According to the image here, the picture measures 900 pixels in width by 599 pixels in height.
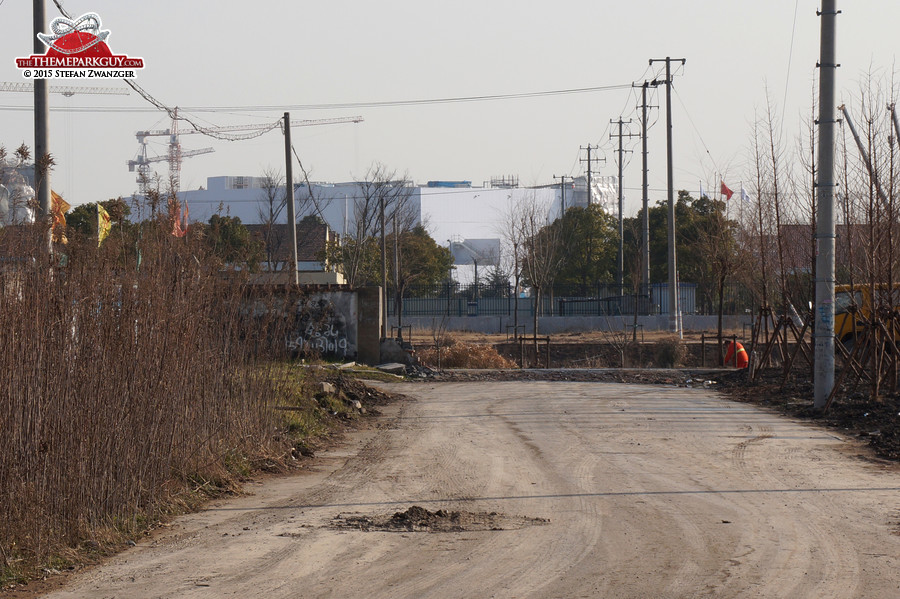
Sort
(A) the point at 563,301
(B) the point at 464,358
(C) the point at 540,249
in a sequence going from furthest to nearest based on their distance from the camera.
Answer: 1. (C) the point at 540,249
2. (A) the point at 563,301
3. (B) the point at 464,358

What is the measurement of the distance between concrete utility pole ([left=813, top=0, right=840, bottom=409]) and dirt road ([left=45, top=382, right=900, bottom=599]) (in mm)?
2569

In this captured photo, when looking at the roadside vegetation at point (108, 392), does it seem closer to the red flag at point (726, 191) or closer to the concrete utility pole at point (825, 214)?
the concrete utility pole at point (825, 214)

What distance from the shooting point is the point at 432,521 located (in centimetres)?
699

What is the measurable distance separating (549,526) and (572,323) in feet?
114

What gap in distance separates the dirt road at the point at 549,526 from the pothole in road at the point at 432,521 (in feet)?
0.08

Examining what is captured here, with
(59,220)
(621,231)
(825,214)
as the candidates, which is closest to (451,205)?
(621,231)

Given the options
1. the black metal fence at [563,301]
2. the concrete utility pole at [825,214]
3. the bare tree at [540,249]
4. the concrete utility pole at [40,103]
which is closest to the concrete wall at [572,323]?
the black metal fence at [563,301]

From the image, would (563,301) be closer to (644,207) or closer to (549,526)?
(644,207)

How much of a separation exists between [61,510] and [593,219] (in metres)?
48.9

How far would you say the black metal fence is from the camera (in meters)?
44.2

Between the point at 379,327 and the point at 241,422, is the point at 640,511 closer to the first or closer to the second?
the point at 241,422

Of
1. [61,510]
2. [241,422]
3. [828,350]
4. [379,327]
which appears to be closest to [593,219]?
[379,327]

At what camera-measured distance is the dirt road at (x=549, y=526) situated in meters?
5.43

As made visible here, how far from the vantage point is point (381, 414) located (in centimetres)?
1517
